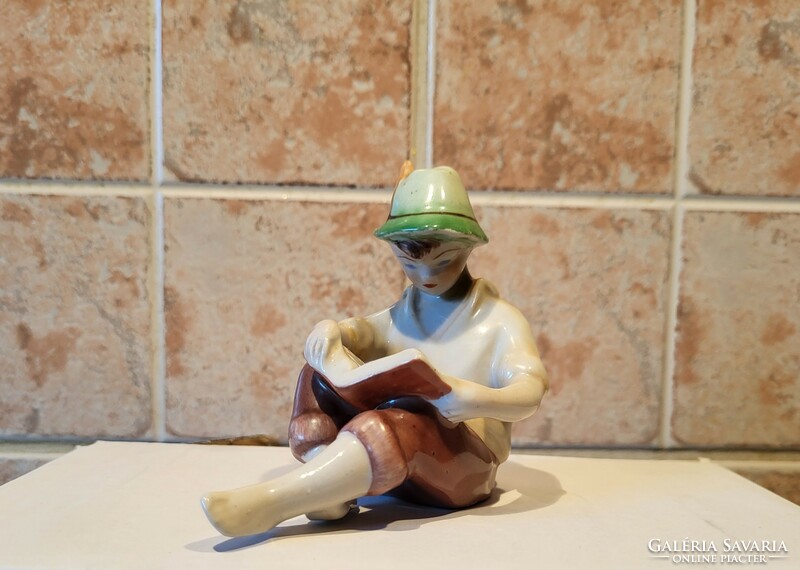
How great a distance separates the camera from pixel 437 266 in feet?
1.44

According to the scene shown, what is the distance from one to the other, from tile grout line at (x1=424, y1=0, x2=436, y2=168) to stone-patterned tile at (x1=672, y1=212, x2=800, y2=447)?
24cm

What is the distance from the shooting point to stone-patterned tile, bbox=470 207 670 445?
613mm

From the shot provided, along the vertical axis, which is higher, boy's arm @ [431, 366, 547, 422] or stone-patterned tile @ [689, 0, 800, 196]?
stone-patterned tile @ [689, 0, 800, 196]

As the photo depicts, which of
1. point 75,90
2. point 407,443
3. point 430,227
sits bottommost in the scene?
point 407,443

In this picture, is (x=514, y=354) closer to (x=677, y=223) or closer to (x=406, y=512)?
(x=406, y=512)

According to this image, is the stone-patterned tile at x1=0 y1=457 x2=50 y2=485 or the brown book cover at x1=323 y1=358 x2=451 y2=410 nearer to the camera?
the brown book cover at x1=323 y1=358 x2=451 y2=410

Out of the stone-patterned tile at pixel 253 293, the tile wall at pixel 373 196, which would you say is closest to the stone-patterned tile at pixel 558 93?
the tile wall at pixel 373 196

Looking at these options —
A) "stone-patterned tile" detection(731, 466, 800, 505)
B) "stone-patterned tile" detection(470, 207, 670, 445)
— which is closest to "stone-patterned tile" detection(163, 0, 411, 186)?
"stone-patterned tile" detection(470, 207, 670, 445)

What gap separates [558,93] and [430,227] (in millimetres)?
260

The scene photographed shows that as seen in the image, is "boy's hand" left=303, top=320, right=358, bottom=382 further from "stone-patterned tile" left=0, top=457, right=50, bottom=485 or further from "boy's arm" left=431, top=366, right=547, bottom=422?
"stone-patterned tile" left=0, top=457, right=50, bottom=485

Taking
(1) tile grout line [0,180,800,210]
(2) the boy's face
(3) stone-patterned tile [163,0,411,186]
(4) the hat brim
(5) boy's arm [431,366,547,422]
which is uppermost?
(3) stone-patterned tile [163,0,411,186]

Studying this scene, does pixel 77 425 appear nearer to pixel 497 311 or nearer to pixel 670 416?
pixel 497 311

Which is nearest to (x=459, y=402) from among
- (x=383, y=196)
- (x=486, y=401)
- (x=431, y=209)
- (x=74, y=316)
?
(x=486, y=401)

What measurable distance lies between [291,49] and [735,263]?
432 millimetres
